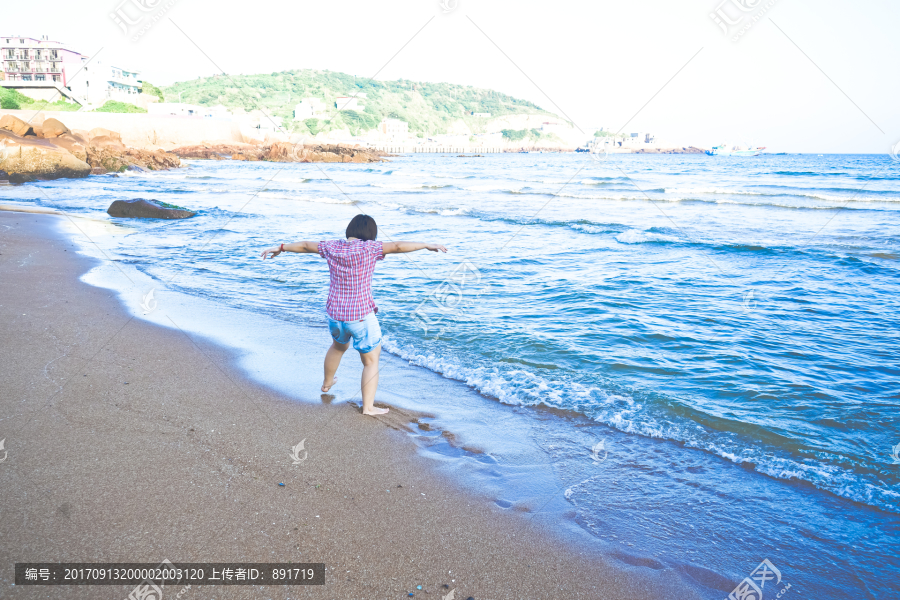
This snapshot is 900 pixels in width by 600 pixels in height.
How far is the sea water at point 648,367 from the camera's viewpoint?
10.8ft

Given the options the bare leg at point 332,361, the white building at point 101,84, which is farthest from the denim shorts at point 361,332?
the white building at point 101,84

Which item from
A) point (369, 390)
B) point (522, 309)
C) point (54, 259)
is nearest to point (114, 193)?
point (54, 259)

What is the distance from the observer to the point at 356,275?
13.4 feet

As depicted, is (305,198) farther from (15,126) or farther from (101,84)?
(101,84)

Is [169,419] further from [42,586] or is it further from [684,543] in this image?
[684,543]

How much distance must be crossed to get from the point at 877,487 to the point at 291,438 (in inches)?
173

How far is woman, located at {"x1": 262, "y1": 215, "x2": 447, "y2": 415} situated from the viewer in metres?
4.00

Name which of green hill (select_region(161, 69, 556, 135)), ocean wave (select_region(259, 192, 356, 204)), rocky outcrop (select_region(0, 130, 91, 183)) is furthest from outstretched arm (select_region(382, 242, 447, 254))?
green hill (select_region(161, 69, 556, 135))

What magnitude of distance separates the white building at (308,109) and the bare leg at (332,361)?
10302cm

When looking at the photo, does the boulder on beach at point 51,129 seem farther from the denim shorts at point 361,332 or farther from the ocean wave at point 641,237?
the denim shorts at point 361,332

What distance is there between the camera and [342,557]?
278 centimetres

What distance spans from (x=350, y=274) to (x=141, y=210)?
16120 mm

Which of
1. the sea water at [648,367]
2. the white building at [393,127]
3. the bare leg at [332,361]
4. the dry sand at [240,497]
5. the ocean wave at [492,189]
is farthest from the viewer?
the white building at [393,127]

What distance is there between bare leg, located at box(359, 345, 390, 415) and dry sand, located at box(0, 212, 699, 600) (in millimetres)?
116
